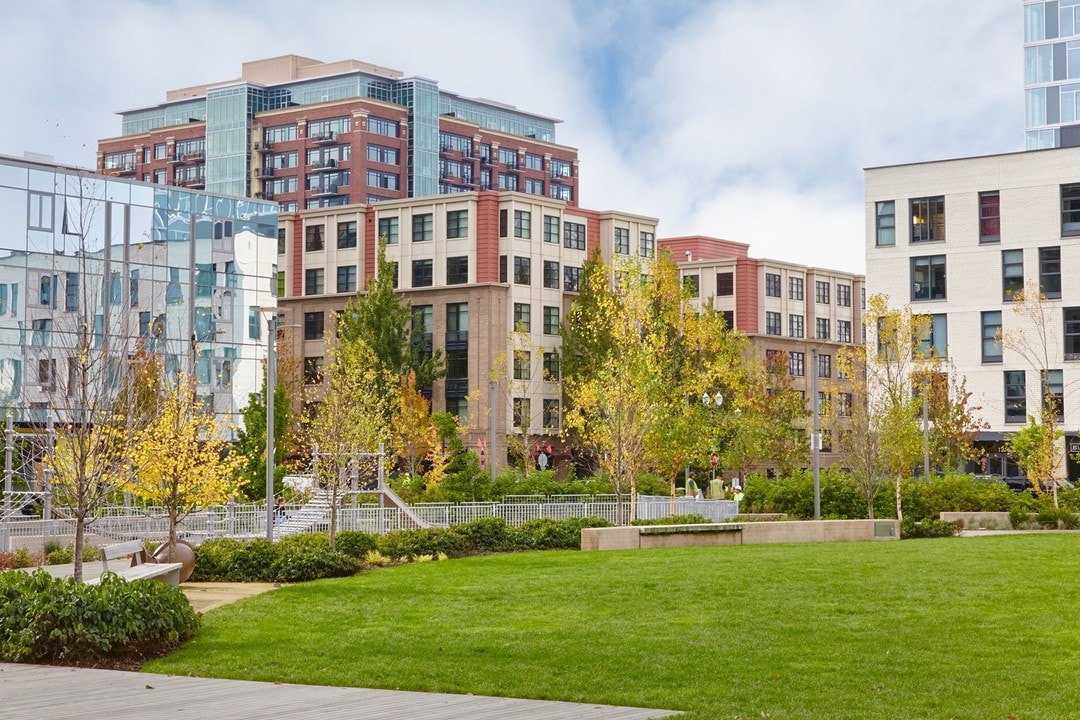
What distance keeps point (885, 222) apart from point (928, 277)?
3725mm

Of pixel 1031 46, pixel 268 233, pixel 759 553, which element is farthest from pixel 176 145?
pixel 759 553

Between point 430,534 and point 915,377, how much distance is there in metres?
30.7

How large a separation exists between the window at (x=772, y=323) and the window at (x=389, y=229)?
102 ft

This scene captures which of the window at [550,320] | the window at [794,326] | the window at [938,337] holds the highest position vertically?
the window at [794,326]

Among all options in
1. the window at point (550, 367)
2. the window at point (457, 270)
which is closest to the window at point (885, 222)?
the window at point (550, 367)

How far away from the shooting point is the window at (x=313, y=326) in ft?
281

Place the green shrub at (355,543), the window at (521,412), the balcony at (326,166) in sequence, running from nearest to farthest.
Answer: the green shrub at (355,543) → the window at (521,412) → the balcony at (326,166)

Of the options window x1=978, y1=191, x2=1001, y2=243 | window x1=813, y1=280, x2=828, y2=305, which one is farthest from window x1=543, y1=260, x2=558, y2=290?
window x1=813, y1=280, x2=828, y2=305

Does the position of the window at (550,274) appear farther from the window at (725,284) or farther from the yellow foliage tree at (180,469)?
the yellow foliage tree at (180,469)

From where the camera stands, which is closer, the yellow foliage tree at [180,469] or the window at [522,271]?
the yellow foliage tree at [180,469]

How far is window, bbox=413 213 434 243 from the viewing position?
8231 cm

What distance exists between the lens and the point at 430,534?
1298 inches

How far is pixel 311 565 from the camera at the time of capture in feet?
90.5

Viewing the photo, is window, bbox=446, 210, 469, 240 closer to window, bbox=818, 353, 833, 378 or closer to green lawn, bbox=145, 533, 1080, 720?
window, bbox=818, 353, 833, 378
